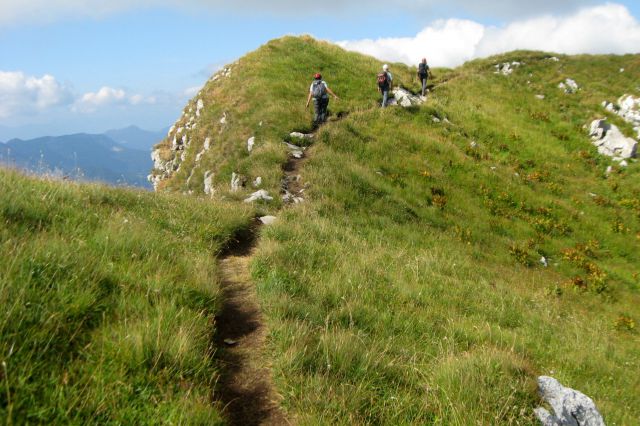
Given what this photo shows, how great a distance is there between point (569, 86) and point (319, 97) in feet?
82.3

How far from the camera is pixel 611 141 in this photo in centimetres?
2598

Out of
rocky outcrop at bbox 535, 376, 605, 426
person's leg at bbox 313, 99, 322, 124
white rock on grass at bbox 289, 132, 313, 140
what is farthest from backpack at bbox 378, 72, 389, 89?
rocky outcrop at bbox 535, 376, 605, 426

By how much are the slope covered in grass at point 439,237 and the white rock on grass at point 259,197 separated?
23.9 inches

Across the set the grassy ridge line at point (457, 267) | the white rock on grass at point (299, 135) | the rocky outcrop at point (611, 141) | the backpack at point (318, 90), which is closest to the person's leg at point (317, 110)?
the backpack at point (318, 90)

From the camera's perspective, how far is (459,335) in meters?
6.09

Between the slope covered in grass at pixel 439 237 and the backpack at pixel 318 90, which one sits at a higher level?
the backpack at pixel 318 90

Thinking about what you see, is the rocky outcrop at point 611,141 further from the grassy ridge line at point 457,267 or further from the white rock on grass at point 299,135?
the white rock on grass at point 299,135

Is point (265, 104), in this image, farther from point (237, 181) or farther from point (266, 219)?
point (266, 219)

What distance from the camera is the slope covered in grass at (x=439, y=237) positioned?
14.6ft

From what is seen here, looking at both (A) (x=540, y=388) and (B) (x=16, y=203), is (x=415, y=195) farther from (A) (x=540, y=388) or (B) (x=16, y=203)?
(B) (x=16, y=203)

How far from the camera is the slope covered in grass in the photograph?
14.6ft

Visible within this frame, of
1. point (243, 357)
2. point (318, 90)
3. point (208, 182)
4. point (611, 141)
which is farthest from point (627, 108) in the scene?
point (243, 357)

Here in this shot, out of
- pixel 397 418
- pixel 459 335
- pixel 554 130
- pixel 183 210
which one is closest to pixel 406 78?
pixel 554 130

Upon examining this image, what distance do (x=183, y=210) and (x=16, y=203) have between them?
4.03m
